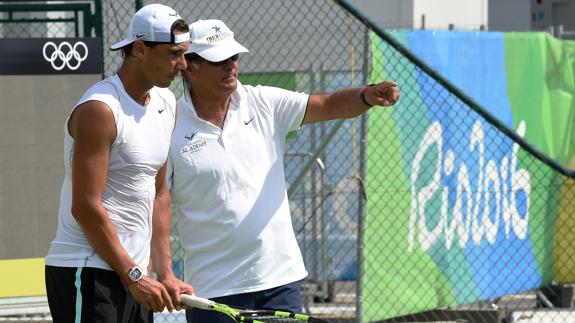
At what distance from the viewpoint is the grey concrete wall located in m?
7.65

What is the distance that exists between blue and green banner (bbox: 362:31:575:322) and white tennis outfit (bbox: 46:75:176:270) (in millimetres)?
3444

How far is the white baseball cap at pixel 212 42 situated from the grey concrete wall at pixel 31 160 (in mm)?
2554

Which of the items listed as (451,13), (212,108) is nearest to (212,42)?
(212,108)

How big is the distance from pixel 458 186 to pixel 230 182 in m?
4.14

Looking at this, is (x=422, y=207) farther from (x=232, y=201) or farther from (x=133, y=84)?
(x=133, y=84)

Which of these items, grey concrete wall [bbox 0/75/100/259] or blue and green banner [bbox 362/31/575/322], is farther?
blue and green banner [bbox 362/31/575/322]

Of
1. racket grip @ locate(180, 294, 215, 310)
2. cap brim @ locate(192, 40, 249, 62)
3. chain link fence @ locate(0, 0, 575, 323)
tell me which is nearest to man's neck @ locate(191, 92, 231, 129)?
cap brim @ locate(192, 40, 249, 62)

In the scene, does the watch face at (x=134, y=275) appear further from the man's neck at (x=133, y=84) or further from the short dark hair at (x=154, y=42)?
the short dark hair at (x=154, y=42)

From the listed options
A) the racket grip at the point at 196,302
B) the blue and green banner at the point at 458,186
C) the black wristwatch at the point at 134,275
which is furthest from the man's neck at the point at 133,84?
the blue and green banner at the point at 458,186

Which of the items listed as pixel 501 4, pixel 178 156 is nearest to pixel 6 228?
pixel 178 156

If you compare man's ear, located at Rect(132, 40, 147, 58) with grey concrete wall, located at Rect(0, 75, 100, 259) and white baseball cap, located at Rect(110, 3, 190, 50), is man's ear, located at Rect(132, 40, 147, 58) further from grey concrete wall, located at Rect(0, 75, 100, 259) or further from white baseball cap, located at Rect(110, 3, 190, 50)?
grey concrete wall, located at Rect(0, 75, 100, 259)

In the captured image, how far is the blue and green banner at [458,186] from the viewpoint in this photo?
8.42 meters

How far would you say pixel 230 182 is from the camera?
516 centimetres

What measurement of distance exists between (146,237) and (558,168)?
361 centimetres
